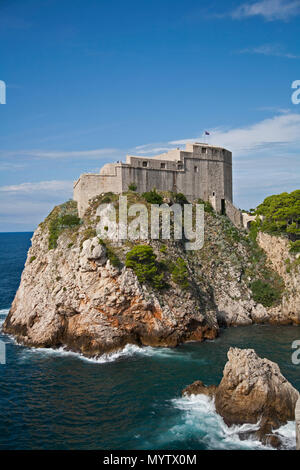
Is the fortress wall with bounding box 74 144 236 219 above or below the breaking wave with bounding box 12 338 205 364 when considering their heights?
above

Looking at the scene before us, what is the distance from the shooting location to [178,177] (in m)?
55.9

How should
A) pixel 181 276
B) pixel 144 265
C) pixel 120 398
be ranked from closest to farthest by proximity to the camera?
pixel 120 398
pixel 144 265
pixel 181 276

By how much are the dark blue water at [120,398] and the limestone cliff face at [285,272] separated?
6641mm

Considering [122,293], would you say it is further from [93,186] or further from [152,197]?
[93,186]

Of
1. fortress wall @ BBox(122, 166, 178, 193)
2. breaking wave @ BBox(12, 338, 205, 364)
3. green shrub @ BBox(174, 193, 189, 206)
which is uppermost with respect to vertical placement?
fortress wall @ BBox(122, 166, 178, 193)

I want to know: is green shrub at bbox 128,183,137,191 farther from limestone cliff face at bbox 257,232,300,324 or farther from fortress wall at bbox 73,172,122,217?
limestone cliff face at bbox 257,232,300,324

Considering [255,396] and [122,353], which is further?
[122,353]

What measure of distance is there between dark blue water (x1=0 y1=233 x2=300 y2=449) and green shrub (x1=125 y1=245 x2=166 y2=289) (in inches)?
265

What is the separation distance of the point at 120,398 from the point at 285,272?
3063 cm

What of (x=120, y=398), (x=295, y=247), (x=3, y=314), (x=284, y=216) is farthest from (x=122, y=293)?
(x=284, y=216)

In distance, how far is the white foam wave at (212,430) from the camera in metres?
21.9

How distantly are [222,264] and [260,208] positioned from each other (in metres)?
12.7

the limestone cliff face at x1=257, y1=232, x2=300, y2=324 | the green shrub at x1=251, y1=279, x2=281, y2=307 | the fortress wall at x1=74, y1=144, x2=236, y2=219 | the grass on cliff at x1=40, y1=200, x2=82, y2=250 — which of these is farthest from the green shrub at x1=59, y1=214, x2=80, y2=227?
the limestone cliff face at x1=257, y1=232, x2=300, y2=324

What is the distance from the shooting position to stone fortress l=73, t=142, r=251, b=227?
5038 centimetres
